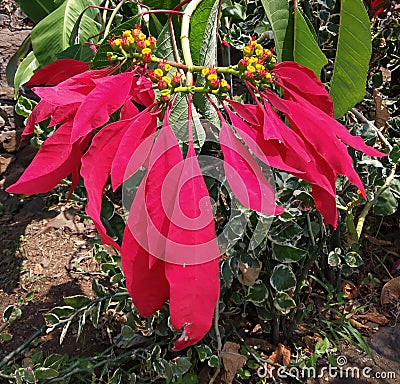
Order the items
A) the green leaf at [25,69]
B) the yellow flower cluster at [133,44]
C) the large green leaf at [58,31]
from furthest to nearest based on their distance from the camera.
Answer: the green leaf at [25,69] → the large green leaf at [58,31] → the yellow flower cluster at [133,44]

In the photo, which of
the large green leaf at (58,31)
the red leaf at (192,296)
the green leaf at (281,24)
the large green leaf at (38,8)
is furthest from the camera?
the large green leaf at (38,8)

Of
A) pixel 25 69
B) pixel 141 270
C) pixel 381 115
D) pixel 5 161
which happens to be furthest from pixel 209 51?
pixel 5 161

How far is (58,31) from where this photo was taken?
695 mm

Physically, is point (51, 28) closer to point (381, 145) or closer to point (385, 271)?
point (381, 145)

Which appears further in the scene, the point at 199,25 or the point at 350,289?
the point at 350,289

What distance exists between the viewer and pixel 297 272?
3.71 feet

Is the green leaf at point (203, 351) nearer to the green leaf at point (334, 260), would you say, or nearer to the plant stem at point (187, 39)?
the green leaf at point (334, 260)

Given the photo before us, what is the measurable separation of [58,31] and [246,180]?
1.42 ft

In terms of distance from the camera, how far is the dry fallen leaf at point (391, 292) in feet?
4.33

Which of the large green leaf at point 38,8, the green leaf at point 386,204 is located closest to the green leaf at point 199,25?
the large green leaf at point 38,8

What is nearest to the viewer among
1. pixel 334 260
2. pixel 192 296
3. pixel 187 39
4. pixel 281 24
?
pixel 192 296

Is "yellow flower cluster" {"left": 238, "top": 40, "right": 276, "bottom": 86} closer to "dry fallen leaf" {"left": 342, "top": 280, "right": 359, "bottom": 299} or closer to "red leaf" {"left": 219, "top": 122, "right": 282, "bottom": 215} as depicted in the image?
"red leaf" {"left": 219, "top": 122, "right": 282, "bottom": 215}

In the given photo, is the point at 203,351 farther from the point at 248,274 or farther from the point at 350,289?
the point at 350,289

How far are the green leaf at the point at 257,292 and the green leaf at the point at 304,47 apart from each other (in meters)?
0.51
